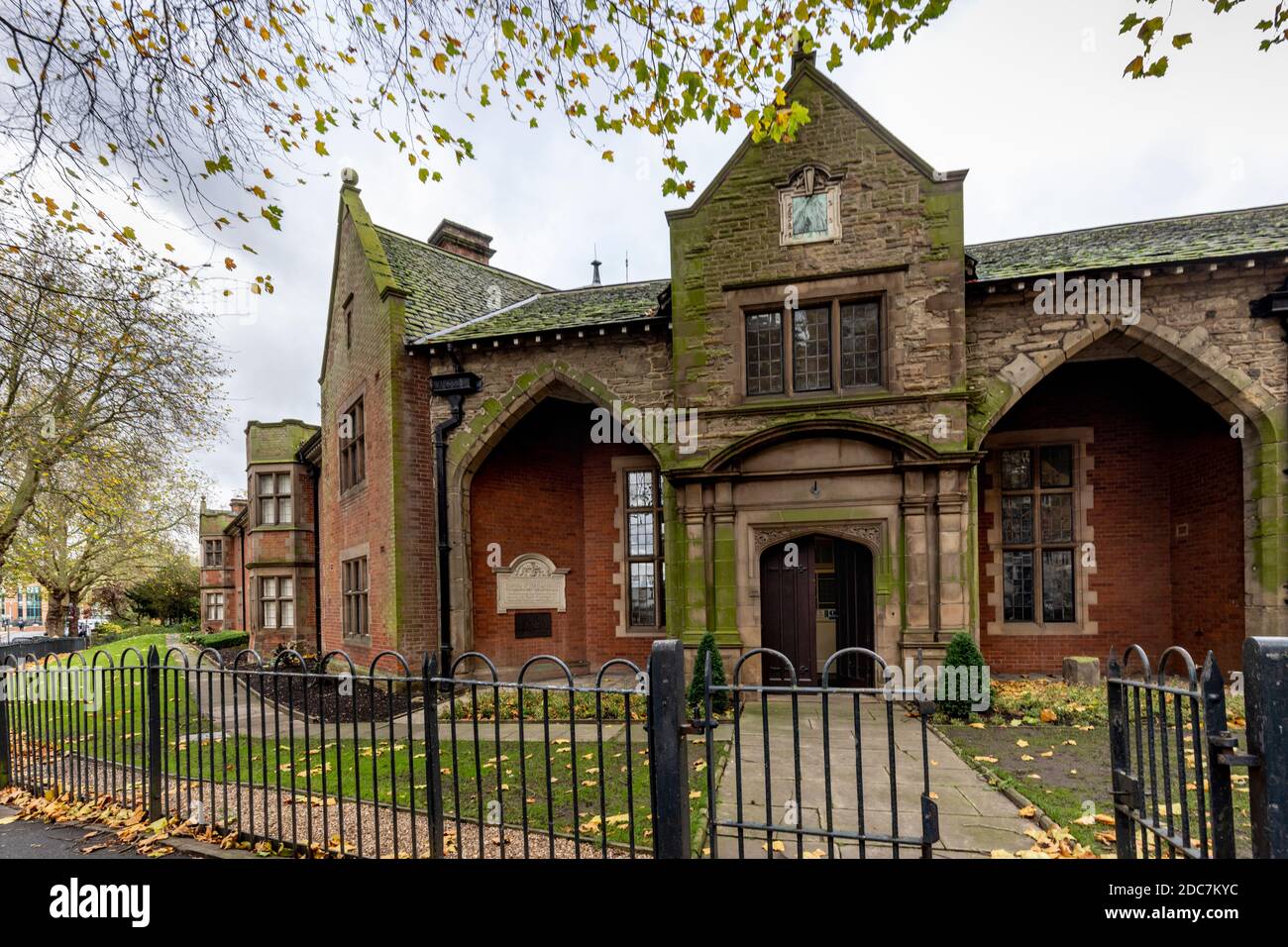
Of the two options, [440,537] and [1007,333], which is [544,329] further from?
[1007,333]

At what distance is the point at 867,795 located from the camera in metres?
5.56

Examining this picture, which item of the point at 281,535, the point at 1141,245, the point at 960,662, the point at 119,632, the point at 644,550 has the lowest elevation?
the point at 119,632

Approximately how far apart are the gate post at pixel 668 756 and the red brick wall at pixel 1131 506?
35.0ft

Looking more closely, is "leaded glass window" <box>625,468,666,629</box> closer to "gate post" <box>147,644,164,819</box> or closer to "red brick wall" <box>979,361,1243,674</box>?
"red brick wall" <box>979,361,1243,674</box>

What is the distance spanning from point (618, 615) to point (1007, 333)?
8964 mm

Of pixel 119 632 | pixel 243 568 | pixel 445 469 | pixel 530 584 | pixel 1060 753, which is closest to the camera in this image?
pixel 1060 753

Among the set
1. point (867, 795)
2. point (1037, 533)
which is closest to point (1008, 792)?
point (867, 795)

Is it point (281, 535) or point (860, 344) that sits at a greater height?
point (860, 344)

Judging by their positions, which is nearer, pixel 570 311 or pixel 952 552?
pixel 952 552

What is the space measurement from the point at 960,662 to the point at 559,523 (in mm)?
8147

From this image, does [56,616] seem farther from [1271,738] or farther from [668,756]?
[1271,738]

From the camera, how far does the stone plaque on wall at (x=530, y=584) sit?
12.7m

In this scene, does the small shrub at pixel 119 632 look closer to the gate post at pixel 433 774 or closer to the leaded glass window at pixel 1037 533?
the gate post at pixel 433 774
